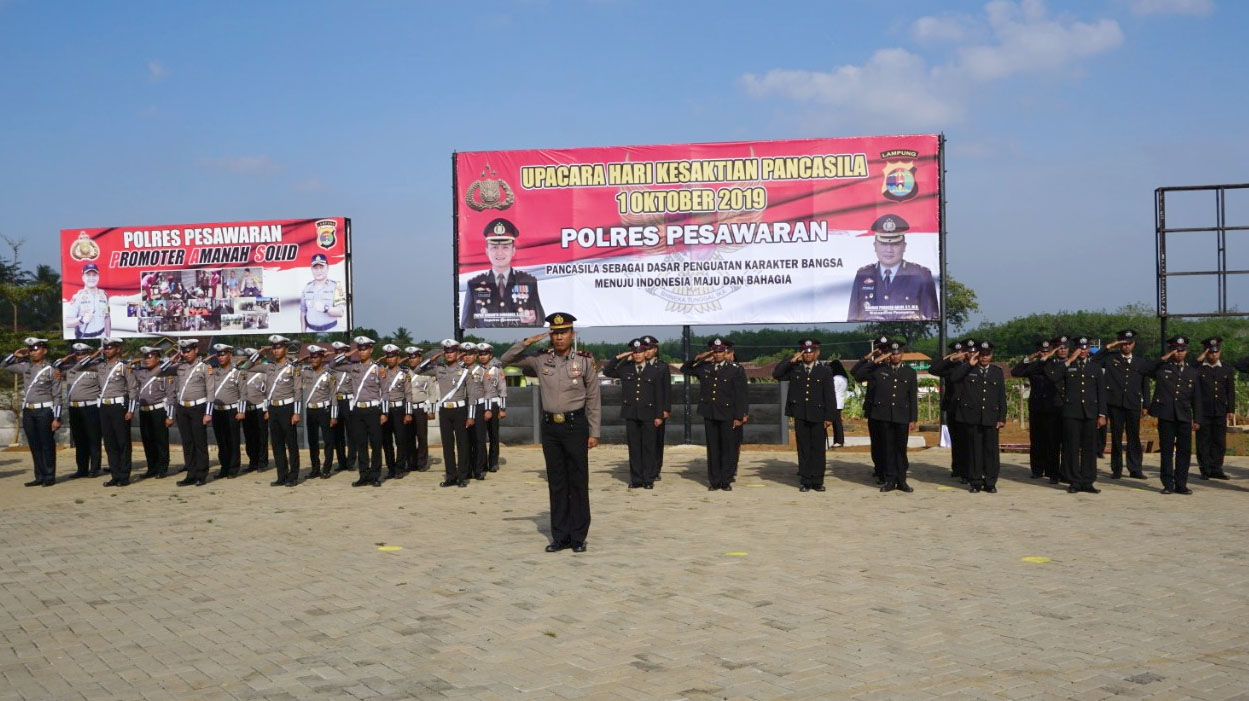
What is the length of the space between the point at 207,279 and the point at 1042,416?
14.1 m

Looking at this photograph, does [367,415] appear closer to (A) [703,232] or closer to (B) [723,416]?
(B) [723,416]

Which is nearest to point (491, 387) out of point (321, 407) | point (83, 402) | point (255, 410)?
point (321, 407)

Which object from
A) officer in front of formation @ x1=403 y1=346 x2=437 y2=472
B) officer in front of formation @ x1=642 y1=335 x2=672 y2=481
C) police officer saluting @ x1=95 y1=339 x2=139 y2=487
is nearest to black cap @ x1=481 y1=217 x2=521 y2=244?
officer in front of formation @ x1=403 y1=346 x2=437 y2=472

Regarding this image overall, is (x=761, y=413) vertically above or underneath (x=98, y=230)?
underneath

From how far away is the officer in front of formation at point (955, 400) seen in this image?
1220 centimetres

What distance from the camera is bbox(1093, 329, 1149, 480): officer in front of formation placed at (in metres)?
13.0

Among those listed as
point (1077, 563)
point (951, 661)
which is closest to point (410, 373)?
point (1077, 563)

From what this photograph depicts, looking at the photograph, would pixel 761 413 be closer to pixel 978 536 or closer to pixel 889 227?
pixel 889 227

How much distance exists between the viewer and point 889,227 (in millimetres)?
16938

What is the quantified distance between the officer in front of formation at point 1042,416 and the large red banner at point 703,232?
4.01m

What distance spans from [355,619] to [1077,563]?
4968 mm

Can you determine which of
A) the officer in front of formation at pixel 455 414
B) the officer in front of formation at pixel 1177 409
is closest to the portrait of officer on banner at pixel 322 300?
the officer in front of formation at pixel 455 414

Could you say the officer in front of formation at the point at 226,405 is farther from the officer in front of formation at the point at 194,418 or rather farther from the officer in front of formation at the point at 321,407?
the officer in front of formation at the point at 321,407

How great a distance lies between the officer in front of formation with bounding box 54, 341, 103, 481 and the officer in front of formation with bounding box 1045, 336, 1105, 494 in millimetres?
11937
